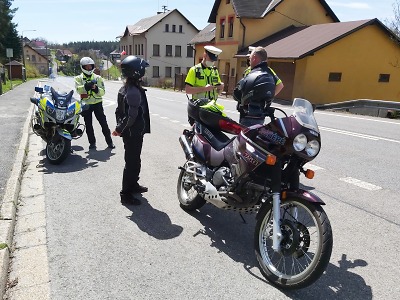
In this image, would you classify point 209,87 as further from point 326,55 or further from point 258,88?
point 326,55

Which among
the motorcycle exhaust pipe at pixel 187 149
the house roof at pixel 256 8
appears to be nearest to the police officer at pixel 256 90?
the motorcycle exhaust pipe at pixel 187 149

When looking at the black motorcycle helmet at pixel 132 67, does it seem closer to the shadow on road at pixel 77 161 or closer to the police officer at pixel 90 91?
the shadow on road at pixel 77 161

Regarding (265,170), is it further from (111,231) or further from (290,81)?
(290,81)

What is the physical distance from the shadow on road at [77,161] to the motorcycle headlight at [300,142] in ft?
14.9

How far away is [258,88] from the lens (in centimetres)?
439

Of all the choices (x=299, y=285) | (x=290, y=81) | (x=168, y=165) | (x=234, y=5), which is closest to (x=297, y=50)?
(x=290, y=81)

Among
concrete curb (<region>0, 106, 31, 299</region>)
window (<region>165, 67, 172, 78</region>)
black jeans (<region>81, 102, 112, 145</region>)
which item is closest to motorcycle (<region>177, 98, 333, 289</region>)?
concrete curb (<region>0, 106, 31, 299</region>)

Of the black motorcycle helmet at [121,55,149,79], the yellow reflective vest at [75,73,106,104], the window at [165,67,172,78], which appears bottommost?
the window at [165,67,172,78]

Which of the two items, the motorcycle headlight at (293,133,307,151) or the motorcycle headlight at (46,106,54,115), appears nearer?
the motorcycle headlight at (293,133,307,151)

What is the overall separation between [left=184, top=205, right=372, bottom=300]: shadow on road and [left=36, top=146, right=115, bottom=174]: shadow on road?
2.86 metres

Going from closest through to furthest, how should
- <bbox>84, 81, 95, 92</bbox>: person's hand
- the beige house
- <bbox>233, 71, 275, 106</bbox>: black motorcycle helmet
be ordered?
1. <bbox>233, 71, 275, 106</bbox>: black motorcycle helmet
2. <bbox>84, 81, 95, 92</bbox>: person's hand
3. the beige house

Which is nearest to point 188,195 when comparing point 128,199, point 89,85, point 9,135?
point 128,199

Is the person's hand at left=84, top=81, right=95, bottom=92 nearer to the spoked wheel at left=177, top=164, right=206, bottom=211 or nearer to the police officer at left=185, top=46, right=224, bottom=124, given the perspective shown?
the police officer at left=185, top=46, right=224, bottom=124

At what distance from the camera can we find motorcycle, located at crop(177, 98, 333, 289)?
3.00 meters
